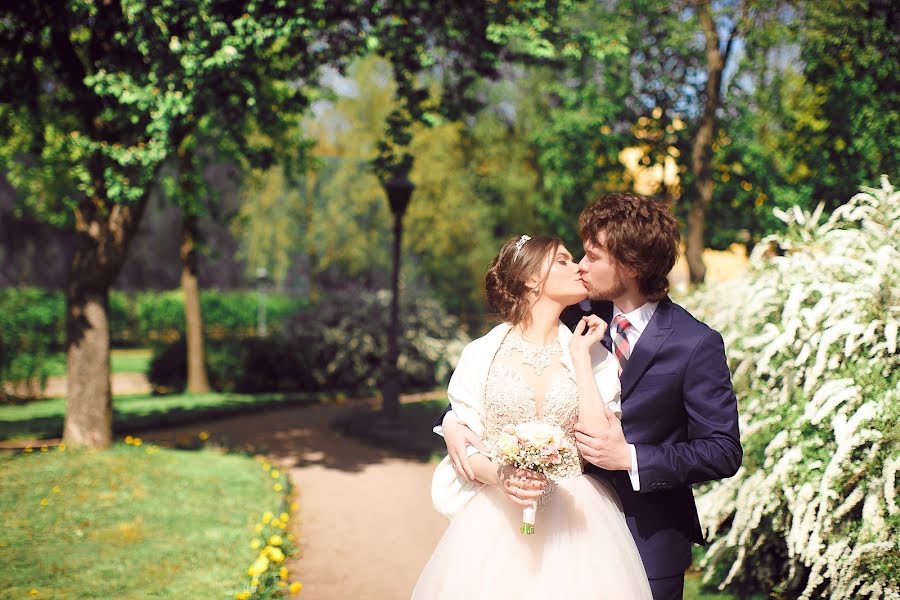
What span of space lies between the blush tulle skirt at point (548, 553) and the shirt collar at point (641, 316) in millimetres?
644

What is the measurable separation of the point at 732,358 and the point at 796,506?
5.69 ft

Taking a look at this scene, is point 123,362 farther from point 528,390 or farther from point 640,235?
point 640,235

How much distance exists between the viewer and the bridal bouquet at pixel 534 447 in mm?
2453

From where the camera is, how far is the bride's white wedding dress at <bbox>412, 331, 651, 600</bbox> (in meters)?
2.67

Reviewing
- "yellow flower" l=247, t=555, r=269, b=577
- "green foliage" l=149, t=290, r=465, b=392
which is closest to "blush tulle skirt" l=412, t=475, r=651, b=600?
"yellow flower" l=247, t=555, r=269, b=577

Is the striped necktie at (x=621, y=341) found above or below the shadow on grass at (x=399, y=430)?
above

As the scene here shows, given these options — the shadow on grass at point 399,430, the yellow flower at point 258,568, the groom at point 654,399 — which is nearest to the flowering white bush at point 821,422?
the groom at point 654,399

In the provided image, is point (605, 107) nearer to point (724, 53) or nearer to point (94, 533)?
point (724, 53)

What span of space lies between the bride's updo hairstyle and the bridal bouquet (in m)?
0.62

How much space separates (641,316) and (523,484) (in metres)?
0.88

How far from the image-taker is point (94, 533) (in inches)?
247

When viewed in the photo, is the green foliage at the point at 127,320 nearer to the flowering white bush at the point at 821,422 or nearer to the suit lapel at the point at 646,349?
the flowering white bush at the point at 821,422

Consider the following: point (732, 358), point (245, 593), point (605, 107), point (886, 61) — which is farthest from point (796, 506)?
point (605, 107)

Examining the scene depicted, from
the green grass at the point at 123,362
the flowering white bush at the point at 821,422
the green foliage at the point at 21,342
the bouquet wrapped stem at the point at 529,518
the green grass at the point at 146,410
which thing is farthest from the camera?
the green grass at the point at 123,362
